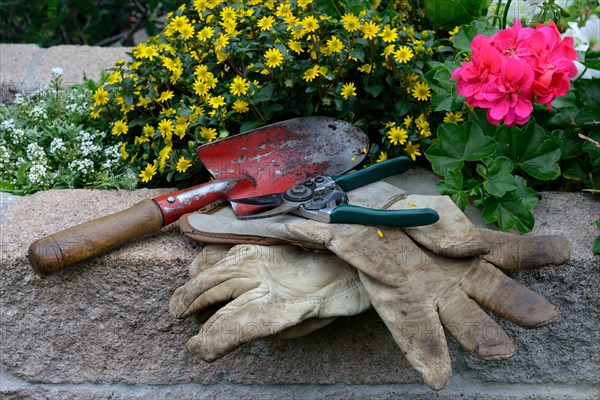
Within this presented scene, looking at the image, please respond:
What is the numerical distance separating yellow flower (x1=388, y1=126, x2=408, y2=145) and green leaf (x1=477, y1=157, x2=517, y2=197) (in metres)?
0.27

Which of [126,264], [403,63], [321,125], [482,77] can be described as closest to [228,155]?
[321,125]

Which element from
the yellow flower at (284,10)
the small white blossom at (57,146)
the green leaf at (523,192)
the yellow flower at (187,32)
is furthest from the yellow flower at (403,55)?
the small white blossom at (57,146)

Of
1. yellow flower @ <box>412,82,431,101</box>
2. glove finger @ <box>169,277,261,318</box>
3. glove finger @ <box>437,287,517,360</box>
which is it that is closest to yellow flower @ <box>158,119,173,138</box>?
glove finger @ <box>169,277,261,318</box>

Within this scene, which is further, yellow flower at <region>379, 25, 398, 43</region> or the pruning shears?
yellow flower at <region>379, 25, 398, 43</region>

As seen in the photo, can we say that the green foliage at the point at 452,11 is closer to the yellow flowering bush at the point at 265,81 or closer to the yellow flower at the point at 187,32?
the yellow flowering bush at the point at 265,81

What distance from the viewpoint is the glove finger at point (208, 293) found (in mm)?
1618

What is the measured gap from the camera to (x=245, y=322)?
5.10ft

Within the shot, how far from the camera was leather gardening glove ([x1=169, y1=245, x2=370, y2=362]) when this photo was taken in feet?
5.12

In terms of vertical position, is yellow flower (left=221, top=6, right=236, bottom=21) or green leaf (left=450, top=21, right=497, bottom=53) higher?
yellow flower (left=221, top=6, right=236, bottom=21)

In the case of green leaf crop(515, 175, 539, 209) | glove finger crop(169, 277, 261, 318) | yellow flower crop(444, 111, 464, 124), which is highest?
yellow flower crop(444, 111, 464, 124)

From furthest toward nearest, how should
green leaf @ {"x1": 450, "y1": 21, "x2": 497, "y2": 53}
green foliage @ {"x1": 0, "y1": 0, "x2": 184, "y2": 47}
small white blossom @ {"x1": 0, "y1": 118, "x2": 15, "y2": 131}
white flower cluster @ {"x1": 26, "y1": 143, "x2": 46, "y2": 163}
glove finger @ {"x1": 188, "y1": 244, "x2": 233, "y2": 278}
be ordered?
green foliage @ {"x1": 0, "y1": 0, "x2": 184, "y2": 47} → small white blossom @ {"x1": 0, "y1": 118, "x2": 15, "y2": 131} → white flower cluster @ {"x1": 26, "y1": 143, "x2": 46, "y2": 163} → green leaf @ {"x1": 450, "y1": 21, "x2": 497, "y2": 53} → glove finger @ {"x1": 188, "y1": 244, "x2": 233, "y2": 278}

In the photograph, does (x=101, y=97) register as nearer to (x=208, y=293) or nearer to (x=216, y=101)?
(x=216, y=101)

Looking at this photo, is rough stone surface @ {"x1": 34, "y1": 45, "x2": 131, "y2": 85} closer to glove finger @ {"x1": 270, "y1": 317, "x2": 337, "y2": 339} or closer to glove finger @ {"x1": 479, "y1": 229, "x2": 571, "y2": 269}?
glove finger @ {"x1": 270, "y1": 317, "x2": 337, "y2": 339}

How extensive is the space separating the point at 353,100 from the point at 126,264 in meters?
0.71
